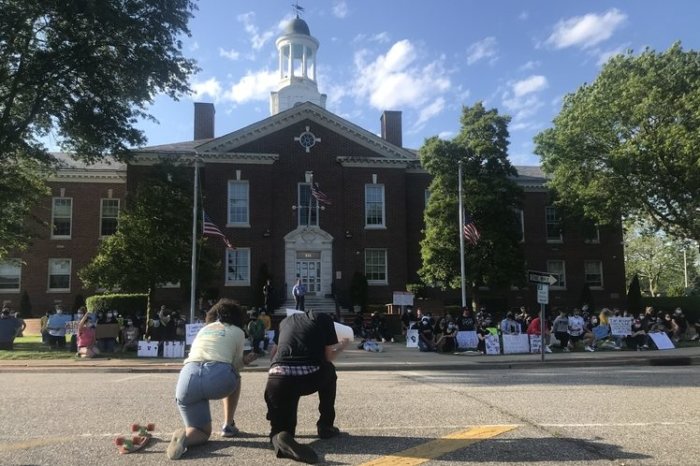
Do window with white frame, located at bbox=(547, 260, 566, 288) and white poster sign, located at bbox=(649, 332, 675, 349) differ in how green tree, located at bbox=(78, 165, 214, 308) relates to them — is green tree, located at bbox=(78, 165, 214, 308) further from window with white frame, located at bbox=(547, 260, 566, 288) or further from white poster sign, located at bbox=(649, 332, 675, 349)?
window with white frame, located at bbox=(547, 260, 566, 288)

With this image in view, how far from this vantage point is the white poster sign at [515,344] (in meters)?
20.0

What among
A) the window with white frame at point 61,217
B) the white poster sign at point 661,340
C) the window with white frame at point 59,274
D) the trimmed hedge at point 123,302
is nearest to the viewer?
the white poster sign at point 661,340

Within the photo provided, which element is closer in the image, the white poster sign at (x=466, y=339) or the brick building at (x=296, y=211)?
the white poster sign at (x=466, y=339)

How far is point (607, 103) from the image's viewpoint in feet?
103

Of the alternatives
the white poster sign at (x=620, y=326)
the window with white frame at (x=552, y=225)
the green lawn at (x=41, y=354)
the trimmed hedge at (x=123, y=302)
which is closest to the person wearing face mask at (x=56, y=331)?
the green lawn at (x=41, y=354)

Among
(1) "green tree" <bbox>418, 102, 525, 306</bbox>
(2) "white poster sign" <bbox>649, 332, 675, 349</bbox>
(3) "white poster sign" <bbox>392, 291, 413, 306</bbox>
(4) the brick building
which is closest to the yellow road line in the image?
(2) "white poster sign" <bbox>649, 332, 675, 349</bbox>

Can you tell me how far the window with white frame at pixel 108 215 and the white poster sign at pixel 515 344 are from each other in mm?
27469

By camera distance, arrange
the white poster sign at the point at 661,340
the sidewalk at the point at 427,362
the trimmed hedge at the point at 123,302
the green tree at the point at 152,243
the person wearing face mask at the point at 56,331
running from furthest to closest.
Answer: the trimmed hedge at the point at 123,302, the green tree at the point at 152,243, the white poster sign at the point at 661,340, the person wearing face mask at the point at 56,331, the sidewalk at the point at 427,362

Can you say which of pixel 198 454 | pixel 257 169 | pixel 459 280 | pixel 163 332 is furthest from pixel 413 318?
pixel 198 454

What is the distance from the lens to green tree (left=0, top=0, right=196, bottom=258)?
20.5 meters

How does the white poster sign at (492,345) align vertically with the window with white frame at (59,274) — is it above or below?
below

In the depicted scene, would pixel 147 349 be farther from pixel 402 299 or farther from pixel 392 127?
pixel 392 127

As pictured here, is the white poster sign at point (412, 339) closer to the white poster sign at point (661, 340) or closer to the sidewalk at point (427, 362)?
the sidewalk at point (427, 362)

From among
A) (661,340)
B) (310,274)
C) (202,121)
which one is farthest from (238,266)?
(661,340)
